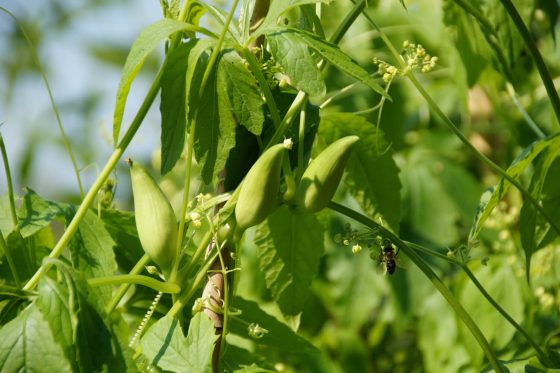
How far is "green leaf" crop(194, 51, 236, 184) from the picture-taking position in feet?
2.35

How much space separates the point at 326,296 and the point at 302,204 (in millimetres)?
1275

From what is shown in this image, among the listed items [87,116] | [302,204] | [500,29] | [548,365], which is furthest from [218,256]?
[87,116]

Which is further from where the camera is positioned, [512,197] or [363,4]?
[512,197]

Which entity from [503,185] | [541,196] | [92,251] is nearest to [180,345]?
[92,251]

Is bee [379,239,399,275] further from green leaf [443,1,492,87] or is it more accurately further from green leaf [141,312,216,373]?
green leaf [443,1,492,87]

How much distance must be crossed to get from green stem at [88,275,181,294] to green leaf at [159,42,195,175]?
0.10m

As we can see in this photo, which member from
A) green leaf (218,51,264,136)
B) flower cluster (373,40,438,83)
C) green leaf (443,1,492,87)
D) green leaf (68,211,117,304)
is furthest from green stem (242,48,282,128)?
green leaf (443,1,492,87)

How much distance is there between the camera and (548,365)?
2.87ft

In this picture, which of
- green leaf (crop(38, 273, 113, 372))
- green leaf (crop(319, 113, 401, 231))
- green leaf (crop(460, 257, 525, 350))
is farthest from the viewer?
green leaf (crop(460, 257, 525, 350))

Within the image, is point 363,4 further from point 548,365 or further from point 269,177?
point 548,365

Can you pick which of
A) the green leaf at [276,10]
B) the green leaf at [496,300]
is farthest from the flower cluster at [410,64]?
the green leaf at [496,300]

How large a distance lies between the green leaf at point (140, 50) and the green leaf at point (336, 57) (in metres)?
0.10

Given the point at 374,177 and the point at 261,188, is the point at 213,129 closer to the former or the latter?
the point at 261,188

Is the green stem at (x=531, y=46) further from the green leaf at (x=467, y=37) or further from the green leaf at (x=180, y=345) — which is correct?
the green leaf at (x=180, y=345)
